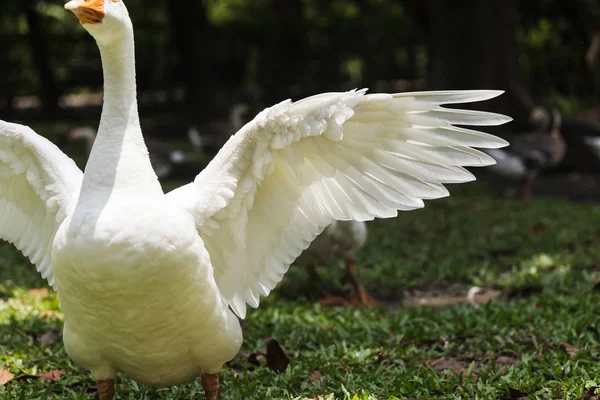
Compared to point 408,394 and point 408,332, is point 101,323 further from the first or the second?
point 408,332

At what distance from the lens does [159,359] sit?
10.00ft

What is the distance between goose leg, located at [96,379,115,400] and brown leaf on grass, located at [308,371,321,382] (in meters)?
1.03

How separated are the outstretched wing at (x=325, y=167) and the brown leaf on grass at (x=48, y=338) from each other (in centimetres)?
157

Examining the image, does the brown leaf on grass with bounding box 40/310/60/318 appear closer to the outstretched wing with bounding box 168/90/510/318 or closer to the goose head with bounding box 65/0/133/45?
the outstretched wing with bounding box 168/90/510/318

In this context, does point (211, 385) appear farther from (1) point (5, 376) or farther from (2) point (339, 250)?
(2) point (339, 250)

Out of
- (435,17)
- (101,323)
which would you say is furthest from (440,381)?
(435,17)

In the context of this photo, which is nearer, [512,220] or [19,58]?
[512,220]

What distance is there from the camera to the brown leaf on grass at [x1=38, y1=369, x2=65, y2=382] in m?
3.77

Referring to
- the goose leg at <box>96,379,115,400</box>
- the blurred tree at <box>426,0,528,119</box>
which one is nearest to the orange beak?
the goose leg at <box>96,379,115,400</box>

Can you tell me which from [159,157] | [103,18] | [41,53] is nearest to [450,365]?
[103,18]

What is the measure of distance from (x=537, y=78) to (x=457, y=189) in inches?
286

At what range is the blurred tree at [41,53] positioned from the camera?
1550cm

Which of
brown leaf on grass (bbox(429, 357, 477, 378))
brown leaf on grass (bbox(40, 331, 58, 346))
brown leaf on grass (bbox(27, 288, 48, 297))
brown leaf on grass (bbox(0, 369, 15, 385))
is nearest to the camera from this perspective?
brown leaf on grass (bbox(0, 369, 15, 385))

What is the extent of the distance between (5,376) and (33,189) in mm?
Answer: 1044
